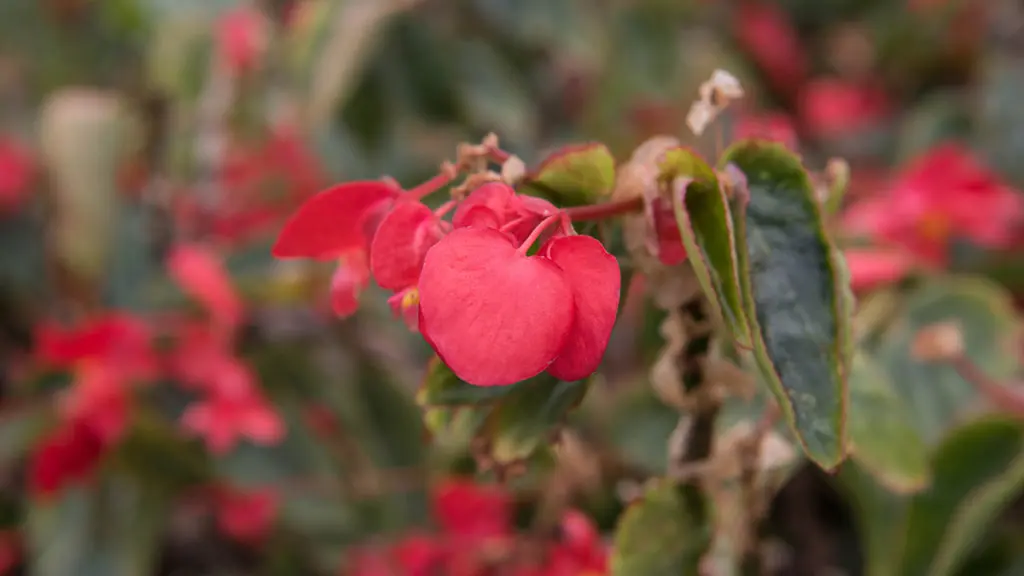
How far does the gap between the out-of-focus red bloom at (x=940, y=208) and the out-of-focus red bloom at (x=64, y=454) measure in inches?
26.8

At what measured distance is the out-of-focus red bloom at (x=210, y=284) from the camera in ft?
2.30

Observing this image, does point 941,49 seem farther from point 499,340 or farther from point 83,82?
point 83,82

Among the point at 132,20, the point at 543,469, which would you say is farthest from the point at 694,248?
the point at 132,20

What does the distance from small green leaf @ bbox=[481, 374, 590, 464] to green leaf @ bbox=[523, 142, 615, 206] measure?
0.07 metres

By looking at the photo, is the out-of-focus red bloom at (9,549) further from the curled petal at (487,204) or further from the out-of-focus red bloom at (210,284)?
the curled petal at (487,204)

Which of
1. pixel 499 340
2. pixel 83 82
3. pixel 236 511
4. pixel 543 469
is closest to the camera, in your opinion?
pixel 499 340

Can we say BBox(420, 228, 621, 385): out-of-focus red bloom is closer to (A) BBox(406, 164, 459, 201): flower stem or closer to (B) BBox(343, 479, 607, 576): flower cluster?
(A) BBox(406, 164, 459, 201): flower stem

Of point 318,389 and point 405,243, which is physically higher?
point 405,243

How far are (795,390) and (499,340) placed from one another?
4.8 inches

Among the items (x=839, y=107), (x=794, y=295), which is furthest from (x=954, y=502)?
(x=839, y=107)

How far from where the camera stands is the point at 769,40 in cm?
125

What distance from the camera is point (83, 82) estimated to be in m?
1.43

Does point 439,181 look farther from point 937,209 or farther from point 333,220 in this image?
point 937,209

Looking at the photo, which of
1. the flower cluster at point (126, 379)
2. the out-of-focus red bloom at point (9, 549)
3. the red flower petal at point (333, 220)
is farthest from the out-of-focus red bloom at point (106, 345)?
the red flower petal at point (333, 220)
